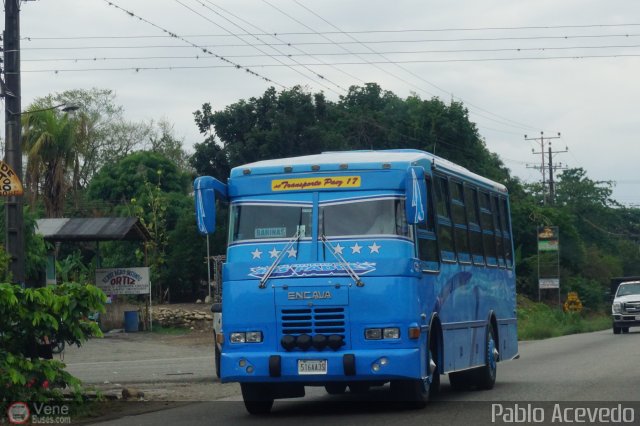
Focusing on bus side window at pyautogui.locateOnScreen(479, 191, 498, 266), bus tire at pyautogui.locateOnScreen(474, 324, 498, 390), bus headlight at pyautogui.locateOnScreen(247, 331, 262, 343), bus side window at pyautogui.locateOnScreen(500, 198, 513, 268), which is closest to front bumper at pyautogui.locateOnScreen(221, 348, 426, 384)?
bus headlight at pyautogui.locateOnScreen(247, 331, 262, 343)

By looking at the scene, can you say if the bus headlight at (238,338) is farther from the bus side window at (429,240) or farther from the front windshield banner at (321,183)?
the bus side window at (429,240)

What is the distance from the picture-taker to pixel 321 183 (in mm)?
13547

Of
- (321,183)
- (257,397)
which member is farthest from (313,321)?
(321,183)

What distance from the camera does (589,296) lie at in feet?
235

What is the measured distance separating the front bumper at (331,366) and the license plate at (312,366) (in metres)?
0.03

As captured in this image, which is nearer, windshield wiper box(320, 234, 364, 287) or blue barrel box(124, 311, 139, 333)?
windshield wiper box(320, 234, 364, 287)

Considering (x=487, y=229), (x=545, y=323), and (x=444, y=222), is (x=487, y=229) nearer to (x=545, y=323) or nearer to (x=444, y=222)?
(x=444, y=222)

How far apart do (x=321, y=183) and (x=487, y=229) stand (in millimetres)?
5148

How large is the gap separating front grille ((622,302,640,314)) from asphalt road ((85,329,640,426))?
24341 mm

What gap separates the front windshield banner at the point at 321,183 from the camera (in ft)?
44.3

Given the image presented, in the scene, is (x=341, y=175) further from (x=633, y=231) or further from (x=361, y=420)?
(x=633, y=231)

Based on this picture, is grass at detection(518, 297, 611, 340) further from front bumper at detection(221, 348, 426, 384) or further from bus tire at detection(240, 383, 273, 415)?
front bumper at detection(221, 348, 426, 384)

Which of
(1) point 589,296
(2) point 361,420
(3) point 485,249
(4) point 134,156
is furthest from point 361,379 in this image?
(1) point 589,296

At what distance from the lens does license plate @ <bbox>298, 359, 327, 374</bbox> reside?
12.8m
